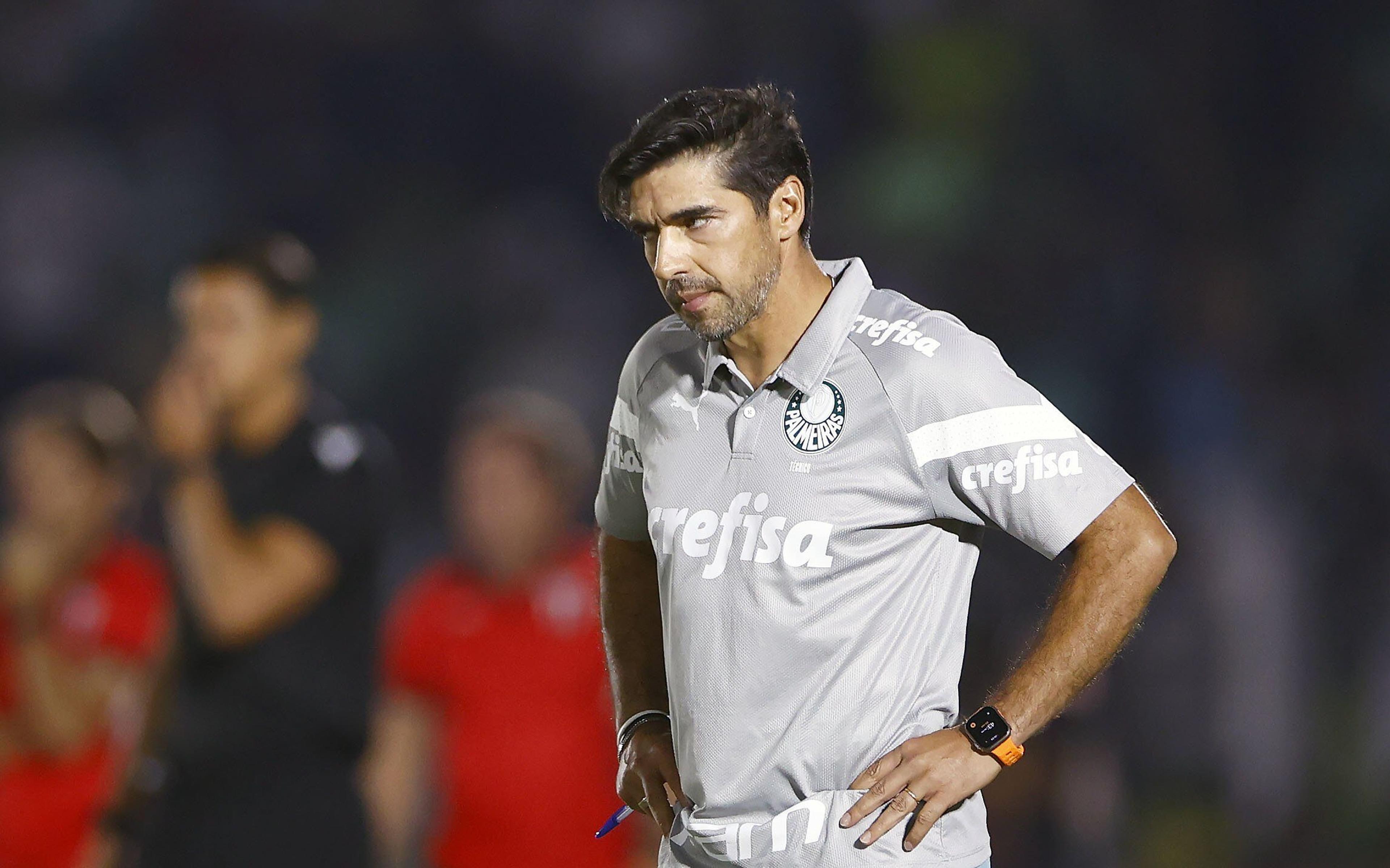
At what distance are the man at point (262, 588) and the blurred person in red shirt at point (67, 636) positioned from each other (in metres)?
1.14

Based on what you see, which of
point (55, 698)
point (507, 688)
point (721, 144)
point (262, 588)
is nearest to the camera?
point (721, 144)

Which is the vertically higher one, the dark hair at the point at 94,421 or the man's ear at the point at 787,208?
the man's ear at the point at 787,208

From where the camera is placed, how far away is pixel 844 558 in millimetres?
1823

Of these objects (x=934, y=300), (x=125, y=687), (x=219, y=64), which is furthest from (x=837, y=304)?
(x=219, y=64)

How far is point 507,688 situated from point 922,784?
2.33m

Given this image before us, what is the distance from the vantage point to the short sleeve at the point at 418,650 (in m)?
4.12

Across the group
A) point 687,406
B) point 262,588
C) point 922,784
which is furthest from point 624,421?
point 262,588

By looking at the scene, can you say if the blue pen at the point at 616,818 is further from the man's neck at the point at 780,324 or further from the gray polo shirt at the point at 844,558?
the man's neck at the point at 780,324

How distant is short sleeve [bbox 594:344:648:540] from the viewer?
2150 mm

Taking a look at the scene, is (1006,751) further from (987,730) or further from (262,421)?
(262,421)

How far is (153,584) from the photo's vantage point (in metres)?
4.70

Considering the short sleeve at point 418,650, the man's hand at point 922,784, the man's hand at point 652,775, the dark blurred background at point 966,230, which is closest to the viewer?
the man's hand at point 922,784

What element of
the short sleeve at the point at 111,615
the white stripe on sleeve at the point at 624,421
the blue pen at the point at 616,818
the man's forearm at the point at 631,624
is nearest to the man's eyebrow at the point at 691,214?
the white stripe on sleeve at the point at 624,421

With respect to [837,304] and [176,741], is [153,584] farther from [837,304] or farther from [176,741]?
[837,304]
